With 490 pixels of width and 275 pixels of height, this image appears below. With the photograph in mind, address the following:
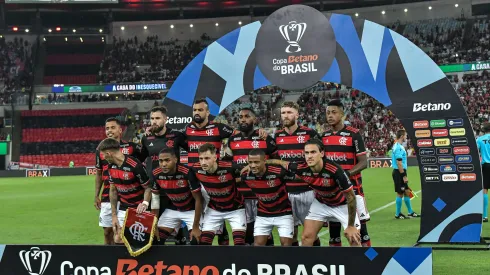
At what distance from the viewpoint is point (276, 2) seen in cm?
5222

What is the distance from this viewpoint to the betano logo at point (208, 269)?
598 centimetres

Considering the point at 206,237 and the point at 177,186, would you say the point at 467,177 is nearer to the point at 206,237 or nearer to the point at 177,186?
the point at 206,237

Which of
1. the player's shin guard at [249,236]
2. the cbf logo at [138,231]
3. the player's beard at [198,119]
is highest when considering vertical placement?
the player's beard at [198,119]

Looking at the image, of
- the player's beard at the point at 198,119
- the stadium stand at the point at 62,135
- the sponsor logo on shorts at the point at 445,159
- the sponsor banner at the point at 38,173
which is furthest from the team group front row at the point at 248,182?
the stadium stand at the point at 62,135

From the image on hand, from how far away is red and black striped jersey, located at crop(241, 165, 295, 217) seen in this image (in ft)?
24.6

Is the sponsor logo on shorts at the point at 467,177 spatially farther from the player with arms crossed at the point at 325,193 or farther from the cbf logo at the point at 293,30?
the cbf logo at the point at 293,30

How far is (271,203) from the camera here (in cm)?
766

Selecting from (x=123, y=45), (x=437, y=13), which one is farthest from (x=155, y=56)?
(x=437, y=13)

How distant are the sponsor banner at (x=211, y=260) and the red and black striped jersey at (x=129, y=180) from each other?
5.92 ft

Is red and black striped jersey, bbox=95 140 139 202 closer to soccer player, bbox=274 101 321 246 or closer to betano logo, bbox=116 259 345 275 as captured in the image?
soccer player, bbox=274 101 321 246

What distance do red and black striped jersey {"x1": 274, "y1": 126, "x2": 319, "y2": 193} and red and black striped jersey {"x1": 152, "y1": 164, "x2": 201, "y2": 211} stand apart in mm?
1315

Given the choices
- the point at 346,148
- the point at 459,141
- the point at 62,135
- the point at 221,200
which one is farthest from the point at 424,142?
the point at 62,135

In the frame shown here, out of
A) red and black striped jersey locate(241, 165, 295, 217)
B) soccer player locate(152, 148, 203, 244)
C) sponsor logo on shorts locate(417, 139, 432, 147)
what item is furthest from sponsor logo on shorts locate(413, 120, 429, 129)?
soccer player locate(152, 148, 203, 244)

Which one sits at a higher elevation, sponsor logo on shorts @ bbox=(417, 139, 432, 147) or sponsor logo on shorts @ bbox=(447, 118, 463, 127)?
sponsor logo on shorts @ bbox=(447, 118, 463, 127)
